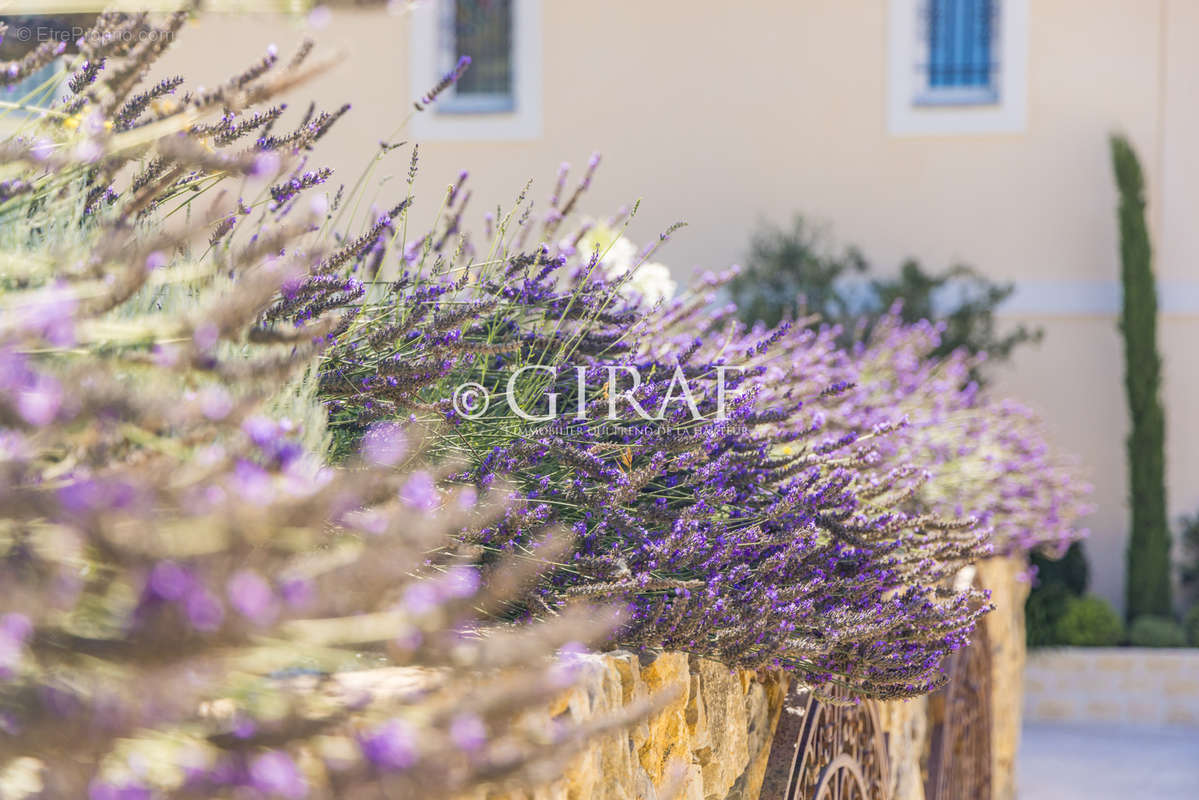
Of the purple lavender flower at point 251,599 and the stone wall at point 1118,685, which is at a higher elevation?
the purple lavender flower at point 251,599

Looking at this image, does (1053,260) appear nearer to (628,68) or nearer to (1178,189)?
(1178,189)

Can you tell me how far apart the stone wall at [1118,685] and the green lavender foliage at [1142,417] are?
554mm

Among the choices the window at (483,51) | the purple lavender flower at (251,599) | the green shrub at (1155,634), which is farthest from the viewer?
the window at (483,51)

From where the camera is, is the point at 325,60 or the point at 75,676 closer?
the point at 75,676

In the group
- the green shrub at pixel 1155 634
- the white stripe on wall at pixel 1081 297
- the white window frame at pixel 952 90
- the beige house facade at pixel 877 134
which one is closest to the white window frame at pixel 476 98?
the beige house facade at pixel 877 134

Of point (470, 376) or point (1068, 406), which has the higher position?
point (470, 376)

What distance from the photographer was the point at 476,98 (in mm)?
8570

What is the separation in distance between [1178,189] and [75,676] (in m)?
8.59

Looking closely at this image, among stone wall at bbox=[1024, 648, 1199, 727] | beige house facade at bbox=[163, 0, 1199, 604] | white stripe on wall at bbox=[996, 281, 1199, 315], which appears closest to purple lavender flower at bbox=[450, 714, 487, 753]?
stone wall at bbox=[1024, 648, 1199, 727]

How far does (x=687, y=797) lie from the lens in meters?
1.70

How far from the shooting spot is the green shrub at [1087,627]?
7332 millimetres

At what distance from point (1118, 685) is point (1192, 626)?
672mm

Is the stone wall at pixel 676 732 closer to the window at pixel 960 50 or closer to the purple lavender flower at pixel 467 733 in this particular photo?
the purple lavender flower at pixel 467 733

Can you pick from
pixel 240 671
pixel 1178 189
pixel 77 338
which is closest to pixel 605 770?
pixel 240 671
